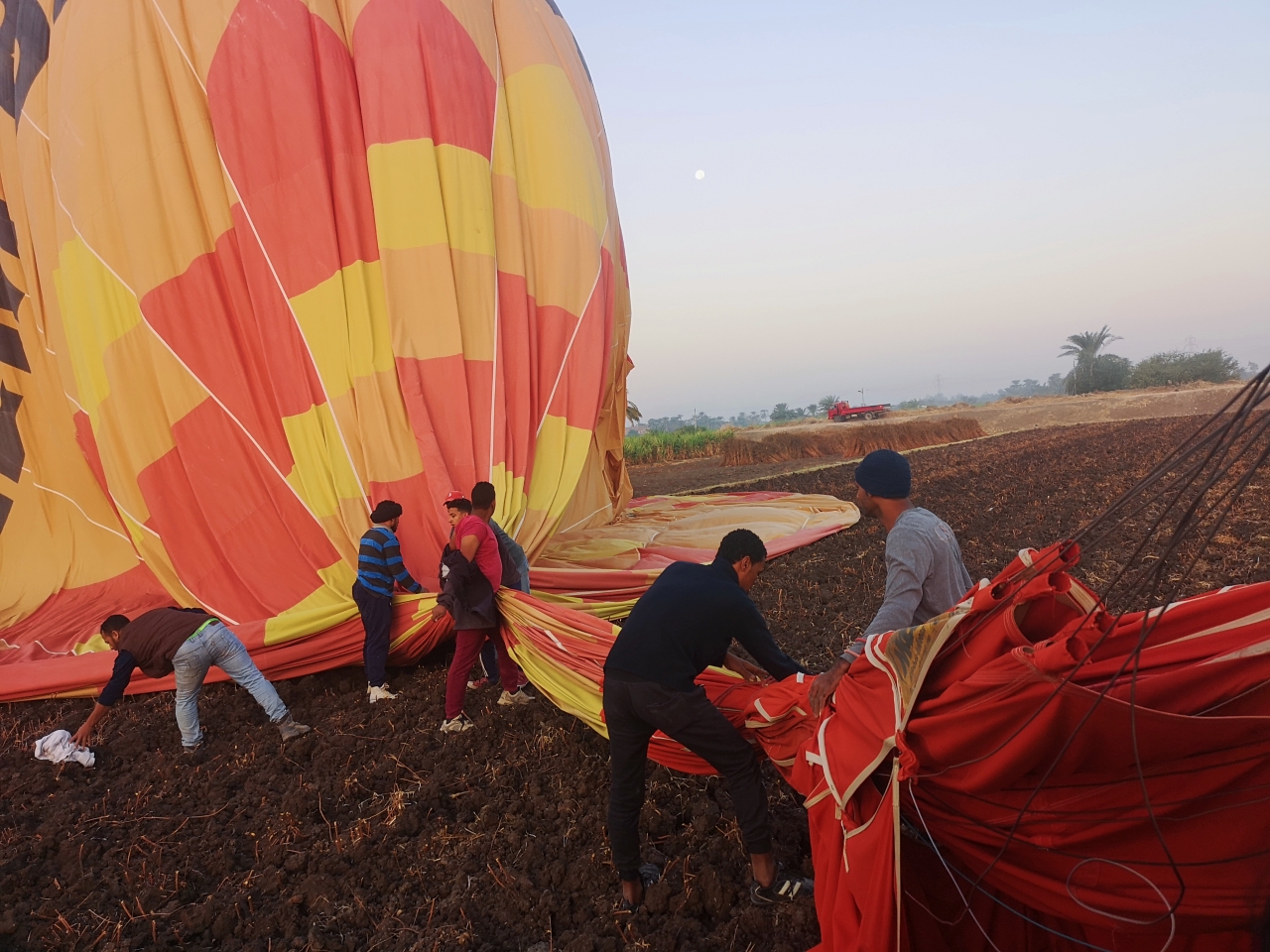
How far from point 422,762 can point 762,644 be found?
2.30 meters

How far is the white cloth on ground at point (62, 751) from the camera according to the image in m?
4.39

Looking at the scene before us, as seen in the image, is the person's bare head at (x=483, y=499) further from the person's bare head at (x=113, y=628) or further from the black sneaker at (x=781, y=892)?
the black sneaker at (x=781, y=892)

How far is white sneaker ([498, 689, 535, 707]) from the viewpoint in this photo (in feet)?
15.3

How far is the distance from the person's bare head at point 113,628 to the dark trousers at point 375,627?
1.34m

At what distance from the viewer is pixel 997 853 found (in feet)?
6.62

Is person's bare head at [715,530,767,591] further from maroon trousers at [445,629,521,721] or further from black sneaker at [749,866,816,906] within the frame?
maroon trousers at [445,629,521,721]

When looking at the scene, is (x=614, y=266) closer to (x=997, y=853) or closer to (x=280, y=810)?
(x=280, y=810)

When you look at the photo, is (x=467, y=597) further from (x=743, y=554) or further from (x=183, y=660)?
(x=743, y=554)

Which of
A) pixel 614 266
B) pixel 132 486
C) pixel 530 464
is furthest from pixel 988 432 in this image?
pixel 132 486

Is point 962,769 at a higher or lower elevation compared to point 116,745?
higher

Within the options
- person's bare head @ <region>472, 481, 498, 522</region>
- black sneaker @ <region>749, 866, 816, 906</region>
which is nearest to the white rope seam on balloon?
person's bare head @ <region>472, 481, 498, 522</region>

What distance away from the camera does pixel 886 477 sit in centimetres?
279

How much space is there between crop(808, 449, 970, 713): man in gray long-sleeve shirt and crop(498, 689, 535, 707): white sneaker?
2582 mm

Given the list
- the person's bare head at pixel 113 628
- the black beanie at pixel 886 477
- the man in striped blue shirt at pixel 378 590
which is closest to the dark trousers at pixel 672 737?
the black beanie at pixel 886 477
